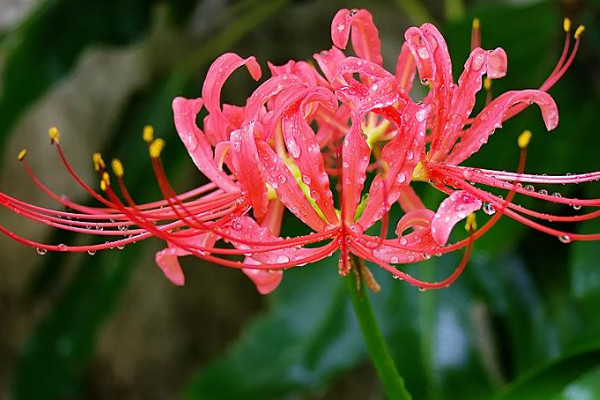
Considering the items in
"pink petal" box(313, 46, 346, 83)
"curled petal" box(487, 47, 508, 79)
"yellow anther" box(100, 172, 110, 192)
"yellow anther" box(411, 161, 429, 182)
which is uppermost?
"pink petal" box(313, 46, 346, 83)

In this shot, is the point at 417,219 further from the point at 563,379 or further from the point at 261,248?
the point at 563,379

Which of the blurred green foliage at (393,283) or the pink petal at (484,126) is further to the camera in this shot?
the blurred green foliage at (393,283)

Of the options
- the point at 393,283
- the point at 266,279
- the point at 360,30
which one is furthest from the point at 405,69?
the point at 393,283

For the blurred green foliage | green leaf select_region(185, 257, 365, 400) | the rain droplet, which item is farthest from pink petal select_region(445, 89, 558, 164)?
green leaf select_region(185, 257, 365, 400)

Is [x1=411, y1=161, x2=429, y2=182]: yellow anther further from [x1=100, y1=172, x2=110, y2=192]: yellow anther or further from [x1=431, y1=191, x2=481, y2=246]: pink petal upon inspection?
[x1=100, y1=172, x2=110, y2=192]: yellow anther

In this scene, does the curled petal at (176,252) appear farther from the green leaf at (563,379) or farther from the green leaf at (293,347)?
the green leaf at (293,347)

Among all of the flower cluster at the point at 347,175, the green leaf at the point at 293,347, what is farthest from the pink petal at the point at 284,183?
the green leaf at the point at 293,347

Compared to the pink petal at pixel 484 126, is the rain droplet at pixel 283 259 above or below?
below
